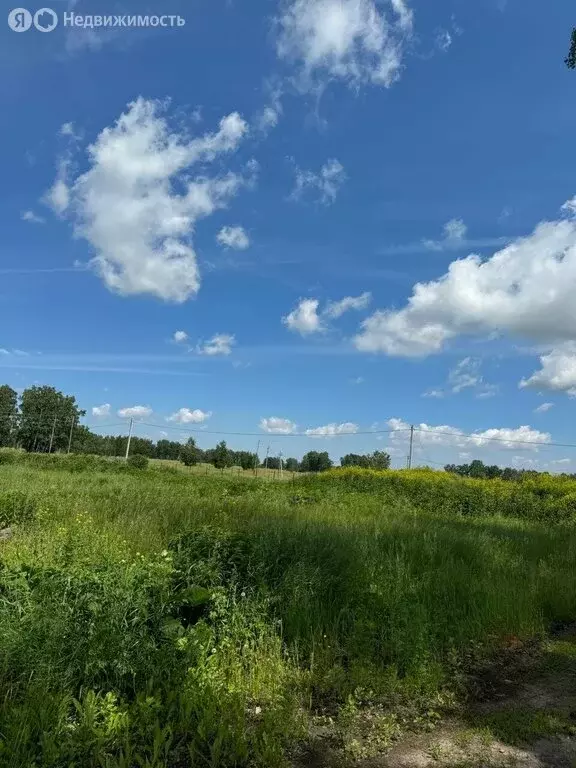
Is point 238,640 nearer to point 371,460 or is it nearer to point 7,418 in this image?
point 371,460

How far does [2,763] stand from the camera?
2863mm

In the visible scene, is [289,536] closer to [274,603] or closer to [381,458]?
[274,603]

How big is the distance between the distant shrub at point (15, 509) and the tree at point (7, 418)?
97213mm

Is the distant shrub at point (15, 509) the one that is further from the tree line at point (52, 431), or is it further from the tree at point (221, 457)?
the tree line at point (52, 431)

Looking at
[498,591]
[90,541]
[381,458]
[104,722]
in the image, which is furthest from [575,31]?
[381,458]

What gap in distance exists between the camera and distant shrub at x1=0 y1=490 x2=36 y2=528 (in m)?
10.3

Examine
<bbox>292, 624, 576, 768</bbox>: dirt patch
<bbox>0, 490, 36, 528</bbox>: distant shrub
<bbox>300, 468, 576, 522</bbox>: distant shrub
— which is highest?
<bbox>300, 468, 576, 522</bbox>: distant shrub

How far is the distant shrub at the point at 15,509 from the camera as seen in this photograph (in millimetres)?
10344

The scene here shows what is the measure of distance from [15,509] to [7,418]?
9927cm

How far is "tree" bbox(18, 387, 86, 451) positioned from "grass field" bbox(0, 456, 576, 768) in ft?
326

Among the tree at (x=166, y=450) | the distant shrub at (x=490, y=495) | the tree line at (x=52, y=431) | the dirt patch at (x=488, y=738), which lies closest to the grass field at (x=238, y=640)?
the dirt patch at (x=488, y=738)

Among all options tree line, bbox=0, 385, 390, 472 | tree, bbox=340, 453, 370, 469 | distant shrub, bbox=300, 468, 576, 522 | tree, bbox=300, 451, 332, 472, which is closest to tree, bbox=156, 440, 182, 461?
tree line, bbox=0, 385, 390, 472

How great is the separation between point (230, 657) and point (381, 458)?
67799 mm

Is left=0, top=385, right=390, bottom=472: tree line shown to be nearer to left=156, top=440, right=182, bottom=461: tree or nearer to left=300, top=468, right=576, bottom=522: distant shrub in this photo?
left=156, top=440, right=182, bottom=461: tree
